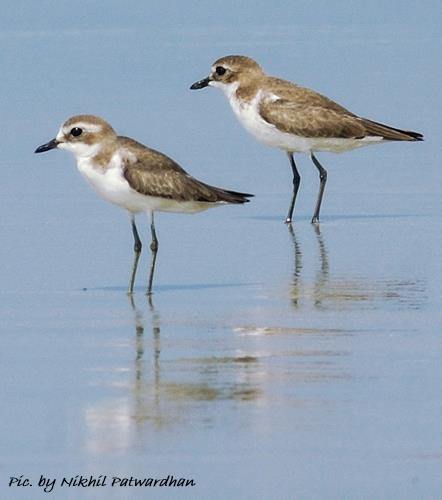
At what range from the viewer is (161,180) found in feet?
46.2

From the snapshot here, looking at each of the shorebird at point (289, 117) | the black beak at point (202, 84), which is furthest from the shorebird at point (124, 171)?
the black beak at point (202, 84)

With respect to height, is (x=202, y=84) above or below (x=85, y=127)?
above

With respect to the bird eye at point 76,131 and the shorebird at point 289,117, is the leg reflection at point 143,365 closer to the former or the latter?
the bird eye at point 76,131

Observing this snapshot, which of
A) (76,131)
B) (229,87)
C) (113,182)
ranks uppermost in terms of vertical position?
(229,87)

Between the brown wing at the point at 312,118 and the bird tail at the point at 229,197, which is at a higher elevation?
the brown wing at the point at 312,118

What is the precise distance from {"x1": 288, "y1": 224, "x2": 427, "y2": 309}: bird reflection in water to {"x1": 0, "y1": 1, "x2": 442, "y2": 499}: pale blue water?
0.03 m

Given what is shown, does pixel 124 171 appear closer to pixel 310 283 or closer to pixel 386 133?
pixel 310 283

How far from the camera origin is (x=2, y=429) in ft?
30.8

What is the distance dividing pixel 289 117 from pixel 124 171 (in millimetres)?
5752

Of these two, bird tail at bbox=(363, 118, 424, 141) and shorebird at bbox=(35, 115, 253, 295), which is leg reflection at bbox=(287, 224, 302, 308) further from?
bird tail at bbox=(363, 118, 424, 141)

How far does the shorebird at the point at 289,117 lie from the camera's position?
763 inches

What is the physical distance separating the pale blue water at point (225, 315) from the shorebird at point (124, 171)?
2.18 feet

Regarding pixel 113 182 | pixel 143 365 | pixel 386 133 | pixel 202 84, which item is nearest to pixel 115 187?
pixel 113 182

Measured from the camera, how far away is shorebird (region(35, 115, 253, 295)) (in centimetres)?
1384
